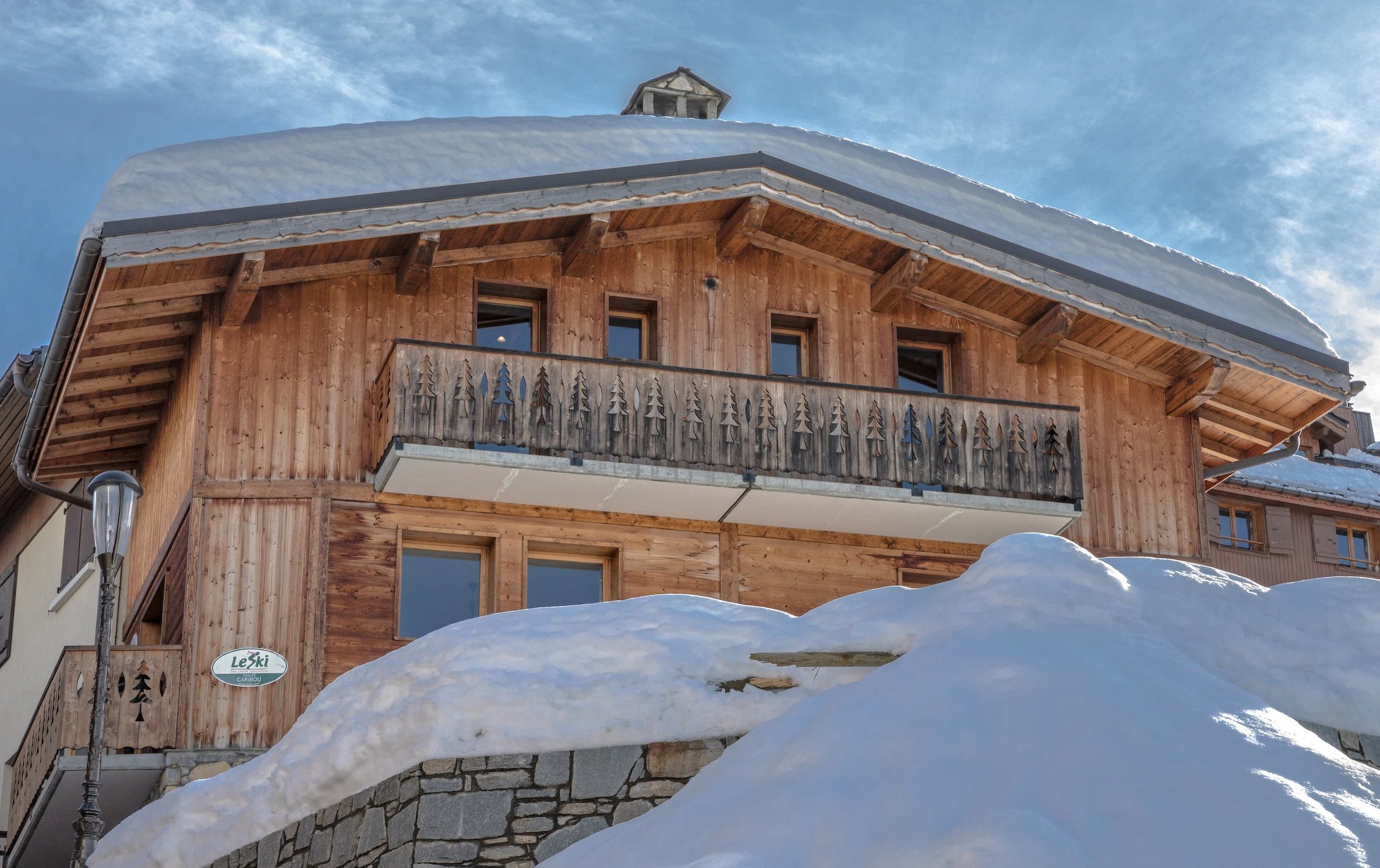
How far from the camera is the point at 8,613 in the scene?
26188 mm

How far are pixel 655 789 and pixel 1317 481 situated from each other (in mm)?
22955

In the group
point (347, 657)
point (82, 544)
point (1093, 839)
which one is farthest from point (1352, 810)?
point (82, 544)

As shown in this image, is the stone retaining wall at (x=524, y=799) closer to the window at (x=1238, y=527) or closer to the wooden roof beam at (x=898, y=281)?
the wooden roof beam at (x=898, y=281)

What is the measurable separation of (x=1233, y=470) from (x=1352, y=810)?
1456 centimetres

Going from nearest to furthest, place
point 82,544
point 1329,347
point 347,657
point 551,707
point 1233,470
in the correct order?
point 551,707, point 347,657, point 1329,347, point 1233,470, point 82,544

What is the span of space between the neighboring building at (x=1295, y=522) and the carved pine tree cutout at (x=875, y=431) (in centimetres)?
1323

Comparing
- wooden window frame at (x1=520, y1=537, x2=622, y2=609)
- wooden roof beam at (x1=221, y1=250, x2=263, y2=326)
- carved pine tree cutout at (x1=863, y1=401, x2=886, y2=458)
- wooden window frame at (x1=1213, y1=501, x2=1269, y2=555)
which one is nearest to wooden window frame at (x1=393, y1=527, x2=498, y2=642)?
wooden window frame at (x1=520, y1=537, x2=622, y2=609)

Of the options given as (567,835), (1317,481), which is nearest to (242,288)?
(567,835)

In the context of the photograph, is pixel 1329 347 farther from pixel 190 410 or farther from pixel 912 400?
pixel 190 410

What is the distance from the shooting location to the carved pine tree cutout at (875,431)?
1714cm

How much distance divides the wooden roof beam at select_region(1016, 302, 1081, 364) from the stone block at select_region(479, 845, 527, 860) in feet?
33.7

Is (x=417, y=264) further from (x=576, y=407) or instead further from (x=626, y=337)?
(x=626, y=337)

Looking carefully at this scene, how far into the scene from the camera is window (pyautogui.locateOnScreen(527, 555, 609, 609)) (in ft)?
54.6

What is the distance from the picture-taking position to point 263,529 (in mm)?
15664
